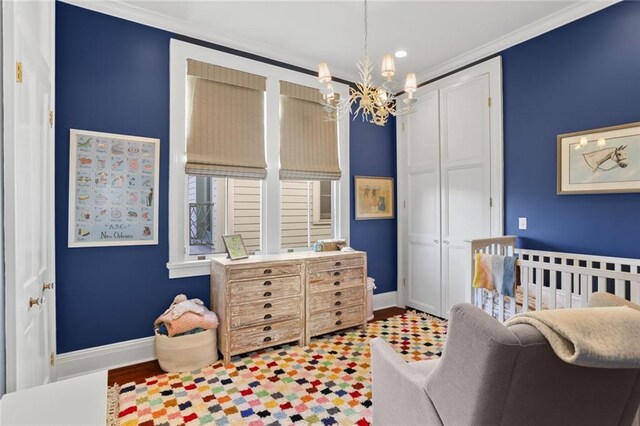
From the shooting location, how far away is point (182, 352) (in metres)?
2.60

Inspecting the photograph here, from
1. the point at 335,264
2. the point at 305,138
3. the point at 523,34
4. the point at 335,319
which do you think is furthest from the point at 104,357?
the point at 523,34

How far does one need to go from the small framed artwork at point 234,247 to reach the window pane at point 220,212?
0.30 meters

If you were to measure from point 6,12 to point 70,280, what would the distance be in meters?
1.99

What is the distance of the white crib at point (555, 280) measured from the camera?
205 cm

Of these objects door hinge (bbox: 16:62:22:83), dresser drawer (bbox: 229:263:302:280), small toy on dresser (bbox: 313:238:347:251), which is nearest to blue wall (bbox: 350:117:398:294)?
small toy on dresser (bbox: 313:238:347:251)

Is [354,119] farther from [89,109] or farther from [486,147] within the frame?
[89,109]

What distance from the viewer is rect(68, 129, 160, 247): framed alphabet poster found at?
Answer: 2547 mm

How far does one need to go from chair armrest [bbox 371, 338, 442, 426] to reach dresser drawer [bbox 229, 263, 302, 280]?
149cm

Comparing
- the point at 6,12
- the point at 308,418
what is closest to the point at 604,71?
the point at 308,418

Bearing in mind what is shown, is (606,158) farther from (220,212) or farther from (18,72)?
(18,72)

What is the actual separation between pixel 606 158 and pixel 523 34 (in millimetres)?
1363

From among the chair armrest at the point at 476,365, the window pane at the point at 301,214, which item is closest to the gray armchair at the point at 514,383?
the chair armrest at the point at 476,365

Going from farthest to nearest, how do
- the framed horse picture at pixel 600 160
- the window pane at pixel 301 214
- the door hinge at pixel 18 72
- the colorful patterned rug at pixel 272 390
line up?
the window pane at pixel 301 214
the framed horse picture at pixel 600 160
the colorful patterned rug at pixel 272 390
the door hinge at pixel 18 72

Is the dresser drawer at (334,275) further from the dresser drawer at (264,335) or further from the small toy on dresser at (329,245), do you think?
the dresser drawer at (264,335)
